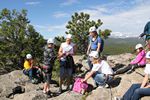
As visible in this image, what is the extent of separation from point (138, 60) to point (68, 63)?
125 inches

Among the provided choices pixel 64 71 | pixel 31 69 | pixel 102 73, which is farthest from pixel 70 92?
pixel 31 69

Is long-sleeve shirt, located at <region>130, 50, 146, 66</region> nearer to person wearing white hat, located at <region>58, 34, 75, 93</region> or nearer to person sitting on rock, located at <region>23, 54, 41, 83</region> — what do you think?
person wearing white hat, located at <region>58, 34, 75, 93</region>

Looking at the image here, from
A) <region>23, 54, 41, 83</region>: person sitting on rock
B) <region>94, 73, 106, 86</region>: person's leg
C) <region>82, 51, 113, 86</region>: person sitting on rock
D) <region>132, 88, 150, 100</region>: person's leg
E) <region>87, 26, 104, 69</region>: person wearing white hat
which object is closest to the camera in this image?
<region>132, 88, 150, 100</region>: person's leg

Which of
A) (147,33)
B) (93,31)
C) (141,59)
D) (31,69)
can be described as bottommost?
(31,69)

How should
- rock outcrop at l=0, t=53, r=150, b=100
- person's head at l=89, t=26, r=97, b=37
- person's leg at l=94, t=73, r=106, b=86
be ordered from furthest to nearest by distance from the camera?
person's head at l=89, t=26, r=97, b=37
person's leg at l=94, t=73, r=106, b=86
rock outcrop at l=0, t=53, r=150, b=100

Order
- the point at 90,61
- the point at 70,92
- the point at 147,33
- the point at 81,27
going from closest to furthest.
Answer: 1. the point at 70,92
2. the point at 90,61
3. the point at 147,33
4. the point at 81,27

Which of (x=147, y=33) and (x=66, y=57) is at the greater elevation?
(x=147, y=33)

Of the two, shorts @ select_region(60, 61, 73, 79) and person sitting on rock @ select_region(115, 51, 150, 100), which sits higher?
shorts @ select_region(60, 61, 73, 79)

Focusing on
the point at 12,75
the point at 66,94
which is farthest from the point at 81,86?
the point at 12,75

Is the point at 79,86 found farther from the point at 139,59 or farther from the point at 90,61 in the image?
the point at 139,59

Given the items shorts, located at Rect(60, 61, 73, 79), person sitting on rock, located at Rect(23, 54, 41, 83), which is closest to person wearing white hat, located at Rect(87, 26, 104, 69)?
shorts, located at Rect(60, 61, 73, 79)

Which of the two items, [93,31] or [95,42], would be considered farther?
[95,42]

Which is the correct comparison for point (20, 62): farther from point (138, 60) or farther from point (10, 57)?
point (138, 60)

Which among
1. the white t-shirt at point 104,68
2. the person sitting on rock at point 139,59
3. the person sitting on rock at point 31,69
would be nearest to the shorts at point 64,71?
the white t-shirt at point 104,68
